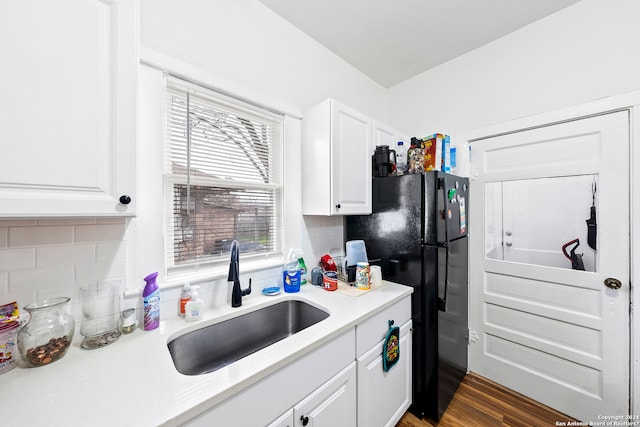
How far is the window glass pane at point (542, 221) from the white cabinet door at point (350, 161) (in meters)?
1.12

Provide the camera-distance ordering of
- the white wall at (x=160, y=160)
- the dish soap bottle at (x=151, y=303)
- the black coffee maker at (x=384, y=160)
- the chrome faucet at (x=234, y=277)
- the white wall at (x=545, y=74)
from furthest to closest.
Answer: the black coffee maker at (x=384, y=160) < the white wall at (x=545, y=74) < the chrome faucet at (x=234, y=277) < the dish soap bottle at (x=151, y=303) < the white wall at (x=160, y=160)

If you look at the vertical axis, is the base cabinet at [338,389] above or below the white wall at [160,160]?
below

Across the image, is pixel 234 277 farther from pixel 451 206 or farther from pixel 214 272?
pixel 451 206

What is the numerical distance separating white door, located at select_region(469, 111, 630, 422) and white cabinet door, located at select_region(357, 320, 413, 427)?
939mm

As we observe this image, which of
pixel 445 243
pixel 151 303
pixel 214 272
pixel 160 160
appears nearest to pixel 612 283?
pixel 445 243

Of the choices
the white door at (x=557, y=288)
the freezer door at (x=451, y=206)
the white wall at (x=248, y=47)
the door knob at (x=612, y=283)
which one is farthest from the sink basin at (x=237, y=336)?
the door knob at (x=612, y=283)

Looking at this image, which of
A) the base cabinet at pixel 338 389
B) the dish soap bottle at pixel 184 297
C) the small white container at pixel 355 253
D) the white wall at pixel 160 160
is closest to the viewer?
the base cabinet at pixel 338 389

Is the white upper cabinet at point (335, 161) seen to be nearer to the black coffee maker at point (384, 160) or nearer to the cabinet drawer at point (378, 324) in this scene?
the black coffee maker at point (384, 160)

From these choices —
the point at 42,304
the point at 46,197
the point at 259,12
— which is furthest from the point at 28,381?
the point at 259,12

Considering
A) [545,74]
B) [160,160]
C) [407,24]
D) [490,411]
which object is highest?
[407,24]

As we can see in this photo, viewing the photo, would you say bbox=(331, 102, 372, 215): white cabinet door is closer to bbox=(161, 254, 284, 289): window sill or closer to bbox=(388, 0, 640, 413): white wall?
bbox=(161, 254, 284, 289): window sill

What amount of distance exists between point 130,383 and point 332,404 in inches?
30.8

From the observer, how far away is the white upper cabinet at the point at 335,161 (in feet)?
5.13

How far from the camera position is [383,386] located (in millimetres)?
1340
